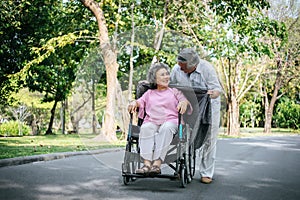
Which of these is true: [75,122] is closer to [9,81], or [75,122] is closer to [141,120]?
[141,120]

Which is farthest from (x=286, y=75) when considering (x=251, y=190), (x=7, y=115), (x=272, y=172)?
(x=251, y=190)

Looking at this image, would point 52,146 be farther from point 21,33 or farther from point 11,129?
point 11,129

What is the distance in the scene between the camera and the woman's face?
17.1 feet

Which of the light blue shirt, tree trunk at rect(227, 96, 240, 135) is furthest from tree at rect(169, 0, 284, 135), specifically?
the light blue shirt

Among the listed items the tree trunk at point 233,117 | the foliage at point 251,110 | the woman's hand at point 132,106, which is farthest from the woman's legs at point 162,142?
the foliage at point 251,110

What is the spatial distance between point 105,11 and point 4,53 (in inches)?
282

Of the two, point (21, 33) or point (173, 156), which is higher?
point (21, 33)

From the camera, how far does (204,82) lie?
18.4ft

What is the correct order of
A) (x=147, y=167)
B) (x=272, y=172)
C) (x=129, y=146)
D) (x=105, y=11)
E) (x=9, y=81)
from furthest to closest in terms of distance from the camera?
(x=9, y=81) → (x=105, y=11) → (x=272, y=172) → (x=129, y=146) → (x=147, y=167)

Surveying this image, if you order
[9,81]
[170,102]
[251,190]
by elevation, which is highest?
[9,81]

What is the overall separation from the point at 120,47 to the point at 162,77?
3.78ft

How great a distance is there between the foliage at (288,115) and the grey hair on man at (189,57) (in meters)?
31.2

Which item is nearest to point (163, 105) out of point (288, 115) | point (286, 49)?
point (286, 49)

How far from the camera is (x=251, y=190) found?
527cm
